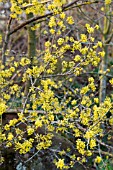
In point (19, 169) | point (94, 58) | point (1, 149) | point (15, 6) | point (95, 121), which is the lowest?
point (19, 169)

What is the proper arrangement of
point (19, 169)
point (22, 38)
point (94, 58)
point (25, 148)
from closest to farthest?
point (25, 148) → point (94, 58) → point (19, 169) → point (22, 38)

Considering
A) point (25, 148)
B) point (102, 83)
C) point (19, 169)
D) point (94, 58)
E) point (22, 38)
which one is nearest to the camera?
point (25, 148)

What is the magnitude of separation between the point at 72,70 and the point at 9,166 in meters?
1.62

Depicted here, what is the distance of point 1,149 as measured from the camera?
14.0ft

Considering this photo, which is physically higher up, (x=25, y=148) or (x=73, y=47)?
(x=73, y=47)

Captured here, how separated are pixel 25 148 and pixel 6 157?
1262mm

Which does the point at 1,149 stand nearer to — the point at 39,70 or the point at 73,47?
the point at 39,70

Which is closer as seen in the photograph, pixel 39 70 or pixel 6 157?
pixel 39 70

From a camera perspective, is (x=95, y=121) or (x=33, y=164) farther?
(x=33, y=164)

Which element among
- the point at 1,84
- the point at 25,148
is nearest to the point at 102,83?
the point at 1,84

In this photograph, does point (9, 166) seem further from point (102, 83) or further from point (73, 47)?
point (102, 83)

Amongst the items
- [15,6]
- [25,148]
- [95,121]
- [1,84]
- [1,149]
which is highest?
[15,6]

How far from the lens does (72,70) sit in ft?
12.1

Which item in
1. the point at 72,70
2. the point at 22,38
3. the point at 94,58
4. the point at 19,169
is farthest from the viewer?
the point at 22,38
